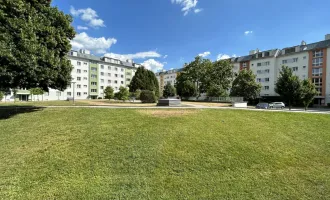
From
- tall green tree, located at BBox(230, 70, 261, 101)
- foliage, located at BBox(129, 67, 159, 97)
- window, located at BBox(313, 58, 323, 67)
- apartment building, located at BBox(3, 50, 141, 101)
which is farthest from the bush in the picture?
window, located at BBox(313, 58, 323, 67)

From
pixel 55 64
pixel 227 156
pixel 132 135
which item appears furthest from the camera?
pixel 55 64

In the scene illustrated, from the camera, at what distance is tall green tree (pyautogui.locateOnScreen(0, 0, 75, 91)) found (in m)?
9.82

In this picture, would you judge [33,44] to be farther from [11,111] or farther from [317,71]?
[317,71]

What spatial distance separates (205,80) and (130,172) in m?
49.5

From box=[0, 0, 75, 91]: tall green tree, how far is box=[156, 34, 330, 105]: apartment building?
51690 millimetres

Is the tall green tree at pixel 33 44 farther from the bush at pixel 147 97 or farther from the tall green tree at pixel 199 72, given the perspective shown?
the tall green tree at pixel 199 72

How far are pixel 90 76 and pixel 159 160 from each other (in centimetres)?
6572

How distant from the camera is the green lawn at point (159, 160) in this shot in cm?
510

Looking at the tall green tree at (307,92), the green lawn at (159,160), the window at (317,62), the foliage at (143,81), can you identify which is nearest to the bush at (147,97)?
the green lawn at (159,160)

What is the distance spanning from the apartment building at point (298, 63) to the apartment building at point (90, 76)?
161 feet

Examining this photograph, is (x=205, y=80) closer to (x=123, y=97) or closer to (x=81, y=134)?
(x=123, y=97)

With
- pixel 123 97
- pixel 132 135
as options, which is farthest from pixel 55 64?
pixel 123 97

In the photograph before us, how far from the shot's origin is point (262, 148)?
7973 mm

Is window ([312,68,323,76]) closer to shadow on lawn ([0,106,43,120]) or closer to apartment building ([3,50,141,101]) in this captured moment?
shadow on lawn ([0,106,43,120])
